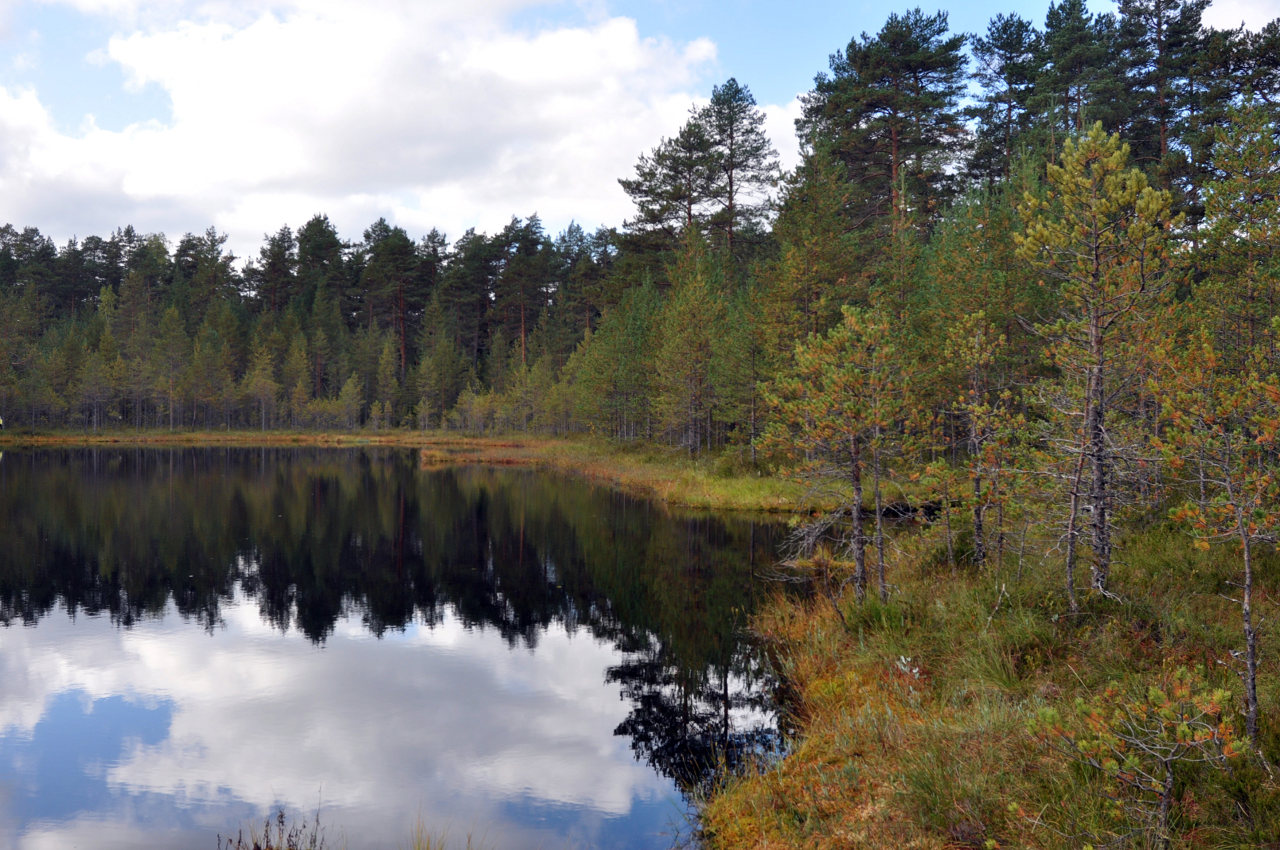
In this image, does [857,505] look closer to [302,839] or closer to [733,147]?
[302,839]

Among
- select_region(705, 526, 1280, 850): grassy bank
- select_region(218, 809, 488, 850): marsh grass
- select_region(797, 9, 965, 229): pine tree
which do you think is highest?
select_region(797, 9, 965, 229): pine tree

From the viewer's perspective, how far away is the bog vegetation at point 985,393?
23.6ft

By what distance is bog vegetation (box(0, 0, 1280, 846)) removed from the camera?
7.20 metres

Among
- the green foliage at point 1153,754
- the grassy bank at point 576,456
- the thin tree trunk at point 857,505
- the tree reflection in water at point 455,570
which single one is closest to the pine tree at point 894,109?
the grassy bank at point 576,456

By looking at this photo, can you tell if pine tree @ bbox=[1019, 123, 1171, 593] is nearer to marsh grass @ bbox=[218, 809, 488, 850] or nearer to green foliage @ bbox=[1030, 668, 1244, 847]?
green foliage @ bbox=[1030, 668, 1244, 847]

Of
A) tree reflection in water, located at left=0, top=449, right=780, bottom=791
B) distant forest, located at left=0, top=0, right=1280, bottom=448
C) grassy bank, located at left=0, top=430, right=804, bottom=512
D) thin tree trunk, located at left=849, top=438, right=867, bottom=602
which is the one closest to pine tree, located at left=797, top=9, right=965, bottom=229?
distant forest, located at left=0, top=0, right=1280, bottom=448

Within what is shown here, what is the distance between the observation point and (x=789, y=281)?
1373 inches

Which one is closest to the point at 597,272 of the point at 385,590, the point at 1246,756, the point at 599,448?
the point at 599,448

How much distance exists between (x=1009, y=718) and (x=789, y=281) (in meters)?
28.5

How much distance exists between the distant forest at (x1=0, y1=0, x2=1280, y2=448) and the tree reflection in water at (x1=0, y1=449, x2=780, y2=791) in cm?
540

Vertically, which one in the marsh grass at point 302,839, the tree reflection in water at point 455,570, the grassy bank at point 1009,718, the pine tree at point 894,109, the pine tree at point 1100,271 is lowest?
the tree reflection in water at point 455,570

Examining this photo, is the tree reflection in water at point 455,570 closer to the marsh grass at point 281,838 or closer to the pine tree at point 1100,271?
the marsh grass at point 281,838

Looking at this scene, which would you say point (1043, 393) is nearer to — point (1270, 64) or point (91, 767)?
point (91, 767)

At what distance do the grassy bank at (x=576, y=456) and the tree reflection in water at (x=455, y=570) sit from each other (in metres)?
2.60
